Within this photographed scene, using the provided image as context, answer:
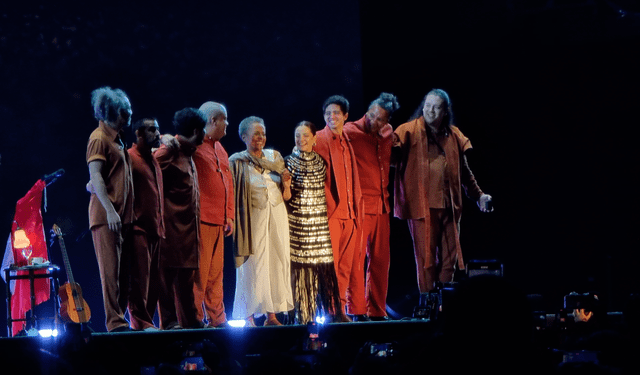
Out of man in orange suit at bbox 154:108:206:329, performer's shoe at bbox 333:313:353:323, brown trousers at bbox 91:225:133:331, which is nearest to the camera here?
brown trousers at bbox 91:225:133:331

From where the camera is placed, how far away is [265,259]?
6.09 m

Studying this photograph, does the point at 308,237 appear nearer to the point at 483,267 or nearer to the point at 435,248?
the point at 435,248

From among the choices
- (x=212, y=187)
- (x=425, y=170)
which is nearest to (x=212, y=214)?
(x=212, y=187)

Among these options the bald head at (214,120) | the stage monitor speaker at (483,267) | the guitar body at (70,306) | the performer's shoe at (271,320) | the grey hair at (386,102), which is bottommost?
the performer's shoe at (271,320)

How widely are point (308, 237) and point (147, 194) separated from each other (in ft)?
4.41

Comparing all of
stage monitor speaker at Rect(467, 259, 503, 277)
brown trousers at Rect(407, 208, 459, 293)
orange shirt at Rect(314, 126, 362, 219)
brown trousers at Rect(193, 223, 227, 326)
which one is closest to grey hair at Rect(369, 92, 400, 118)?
orange shirt at Rect(314, 126, 362, 219)

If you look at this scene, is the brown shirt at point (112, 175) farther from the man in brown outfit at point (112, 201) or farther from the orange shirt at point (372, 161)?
the orange shirt at point (372, 161)

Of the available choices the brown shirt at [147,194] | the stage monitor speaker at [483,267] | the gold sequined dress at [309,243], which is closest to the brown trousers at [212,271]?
the brown shirt at [147,194]

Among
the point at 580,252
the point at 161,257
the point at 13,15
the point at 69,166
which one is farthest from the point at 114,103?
the point at 580,252

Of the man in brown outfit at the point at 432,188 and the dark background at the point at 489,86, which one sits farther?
the dark background at the point at 489,86

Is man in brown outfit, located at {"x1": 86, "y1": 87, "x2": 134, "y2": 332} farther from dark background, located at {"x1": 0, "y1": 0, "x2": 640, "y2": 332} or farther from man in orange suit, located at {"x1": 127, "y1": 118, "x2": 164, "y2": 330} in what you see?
dark background, located at {"x1": 0, "y1": 0, "x2": 640, "y2": 332}

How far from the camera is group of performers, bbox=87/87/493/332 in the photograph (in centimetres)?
539

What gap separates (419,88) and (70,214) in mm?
3441

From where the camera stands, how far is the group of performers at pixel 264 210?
212 inches
